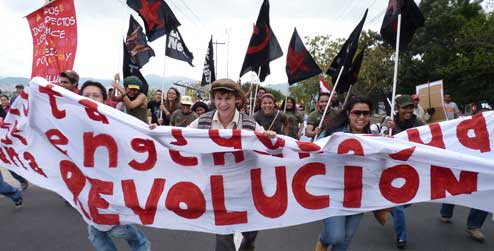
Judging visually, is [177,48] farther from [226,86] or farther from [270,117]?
[226,86]

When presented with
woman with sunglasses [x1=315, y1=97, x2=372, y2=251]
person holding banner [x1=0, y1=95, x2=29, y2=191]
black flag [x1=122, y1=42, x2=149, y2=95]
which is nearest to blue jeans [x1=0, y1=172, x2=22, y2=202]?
person holding banner [x1=0, y1=95, x2=29, y2=191]

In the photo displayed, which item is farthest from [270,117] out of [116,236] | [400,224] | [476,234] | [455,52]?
[455,52]

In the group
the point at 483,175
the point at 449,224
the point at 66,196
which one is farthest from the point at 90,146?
the point at 449,224

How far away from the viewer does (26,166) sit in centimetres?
331

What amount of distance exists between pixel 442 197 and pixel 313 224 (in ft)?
7.08

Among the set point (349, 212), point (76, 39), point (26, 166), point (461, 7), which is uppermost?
point (461, 7)

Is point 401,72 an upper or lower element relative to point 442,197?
upper

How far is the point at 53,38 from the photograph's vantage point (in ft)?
18.3

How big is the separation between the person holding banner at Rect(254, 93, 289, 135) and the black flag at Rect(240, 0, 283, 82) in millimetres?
495

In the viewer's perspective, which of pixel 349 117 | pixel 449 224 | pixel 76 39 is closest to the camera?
pixel 349 117

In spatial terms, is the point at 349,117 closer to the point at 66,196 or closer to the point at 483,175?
the point at 483,175

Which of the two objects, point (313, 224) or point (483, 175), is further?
point (313, 224)

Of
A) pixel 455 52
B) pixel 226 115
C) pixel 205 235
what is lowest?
pixel 205 235

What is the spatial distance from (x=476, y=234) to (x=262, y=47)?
3.60 m
